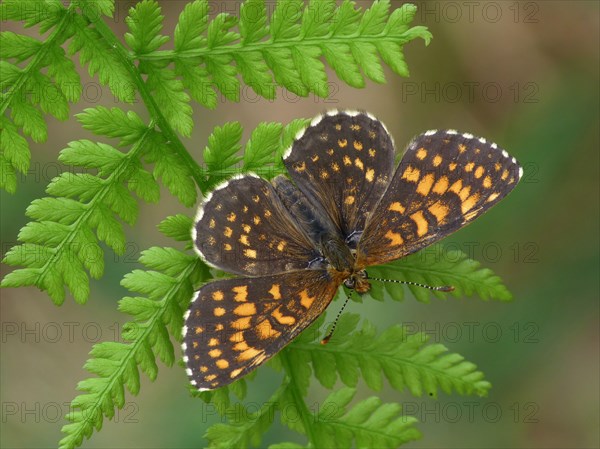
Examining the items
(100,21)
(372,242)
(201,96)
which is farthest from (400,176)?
(100,21)

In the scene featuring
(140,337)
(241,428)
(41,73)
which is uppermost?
(41,73)

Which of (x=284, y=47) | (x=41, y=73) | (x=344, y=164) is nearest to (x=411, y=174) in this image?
(x=344, y=164)

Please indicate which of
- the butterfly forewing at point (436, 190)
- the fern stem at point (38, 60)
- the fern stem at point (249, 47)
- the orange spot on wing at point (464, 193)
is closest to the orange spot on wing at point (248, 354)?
the butterfly forewing at point (436, 190)

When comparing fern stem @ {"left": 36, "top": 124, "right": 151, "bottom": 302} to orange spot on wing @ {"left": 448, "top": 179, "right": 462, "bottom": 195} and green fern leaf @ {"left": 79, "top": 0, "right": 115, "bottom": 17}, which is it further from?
orange spot on wing @ {"left": 448, "top": 179, "right": 462, "bottom": 195}

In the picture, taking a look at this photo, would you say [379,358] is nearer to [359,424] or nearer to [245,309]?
[359,424]

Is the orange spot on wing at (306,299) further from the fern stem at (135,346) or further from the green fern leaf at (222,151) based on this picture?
the green fern leaf at (222,151)

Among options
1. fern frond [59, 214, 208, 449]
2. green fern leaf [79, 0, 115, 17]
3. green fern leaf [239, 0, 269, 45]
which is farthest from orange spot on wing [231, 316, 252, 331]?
green fern leaf [79, 0, 115, 17]
